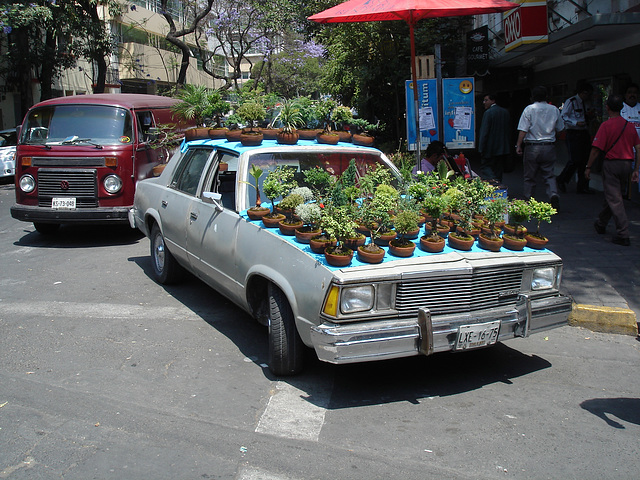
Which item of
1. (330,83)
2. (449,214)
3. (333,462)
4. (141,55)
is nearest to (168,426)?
(333,462)

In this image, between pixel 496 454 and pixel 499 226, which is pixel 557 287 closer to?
pixel 499 226

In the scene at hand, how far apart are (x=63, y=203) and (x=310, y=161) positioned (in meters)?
4.92

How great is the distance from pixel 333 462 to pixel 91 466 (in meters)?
1.33

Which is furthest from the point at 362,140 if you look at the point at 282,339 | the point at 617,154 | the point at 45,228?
the point at 45,228

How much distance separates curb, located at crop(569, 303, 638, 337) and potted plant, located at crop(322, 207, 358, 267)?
2.75m

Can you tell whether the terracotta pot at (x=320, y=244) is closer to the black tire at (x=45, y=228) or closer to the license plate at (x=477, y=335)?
the license plate at (x=477, y=335)

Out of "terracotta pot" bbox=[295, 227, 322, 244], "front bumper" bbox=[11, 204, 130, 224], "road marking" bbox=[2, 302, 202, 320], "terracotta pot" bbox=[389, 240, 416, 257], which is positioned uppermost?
"terracotta pot" bbox=[295, 227, 322, 244]

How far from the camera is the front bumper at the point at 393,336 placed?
12.7 ft

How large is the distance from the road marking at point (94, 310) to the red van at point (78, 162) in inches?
112

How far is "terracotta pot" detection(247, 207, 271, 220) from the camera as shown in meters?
4.78

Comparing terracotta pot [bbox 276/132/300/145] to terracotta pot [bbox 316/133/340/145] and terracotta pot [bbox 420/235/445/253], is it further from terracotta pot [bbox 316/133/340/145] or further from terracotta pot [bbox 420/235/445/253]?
terracotta pot [bbox 420/235/445/253]

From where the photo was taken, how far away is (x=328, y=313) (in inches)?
154

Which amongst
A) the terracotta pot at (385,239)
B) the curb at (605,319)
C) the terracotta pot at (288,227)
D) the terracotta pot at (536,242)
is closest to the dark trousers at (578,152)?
the curb at (605,319)

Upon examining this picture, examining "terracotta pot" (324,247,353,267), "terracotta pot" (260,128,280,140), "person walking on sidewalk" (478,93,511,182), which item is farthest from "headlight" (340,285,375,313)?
"person walking on sidewalk" (478,93,511,182)
